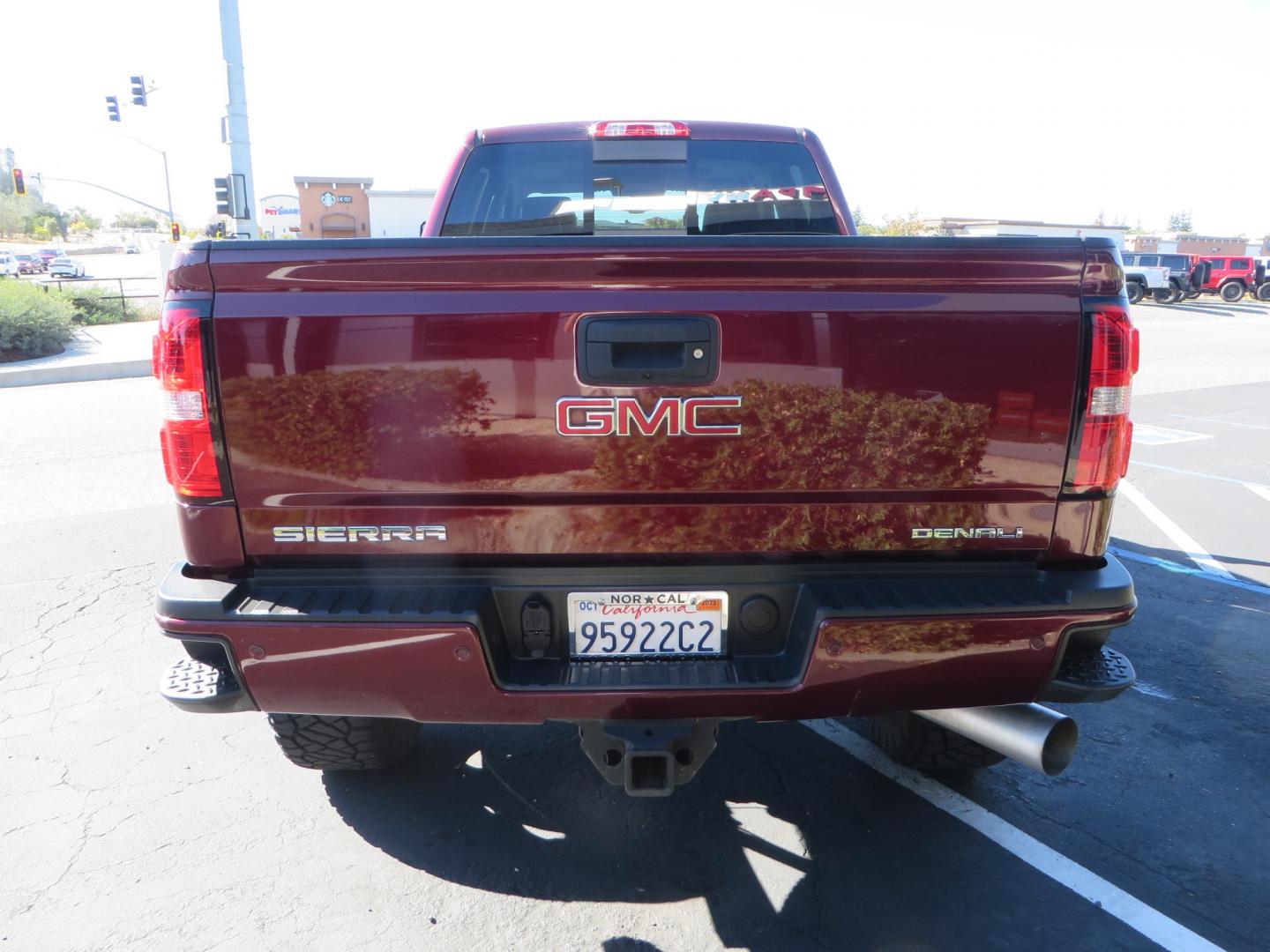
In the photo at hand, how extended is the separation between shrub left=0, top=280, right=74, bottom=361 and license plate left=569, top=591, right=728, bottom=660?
1764 cm

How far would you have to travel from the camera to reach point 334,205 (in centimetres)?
3528

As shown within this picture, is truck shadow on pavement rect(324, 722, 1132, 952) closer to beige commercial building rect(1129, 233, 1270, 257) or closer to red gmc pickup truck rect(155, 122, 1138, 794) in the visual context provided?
red gmc pickup truck rect(155, 122, 1138, 794)

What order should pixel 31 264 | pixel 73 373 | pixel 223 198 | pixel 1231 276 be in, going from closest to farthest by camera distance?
pixel 73 373
pixel 223 198
pixel 1231 276
pixel 31 264

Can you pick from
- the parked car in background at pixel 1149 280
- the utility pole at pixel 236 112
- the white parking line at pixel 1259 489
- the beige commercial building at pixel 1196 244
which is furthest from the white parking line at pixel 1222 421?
the beige commercial building at pixel 1196 244

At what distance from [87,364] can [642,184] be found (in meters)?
14.1

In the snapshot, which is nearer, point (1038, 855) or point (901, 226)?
point (1038, 855)

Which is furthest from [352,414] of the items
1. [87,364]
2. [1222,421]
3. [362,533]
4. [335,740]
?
[87,364]

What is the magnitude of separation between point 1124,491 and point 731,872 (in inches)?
237

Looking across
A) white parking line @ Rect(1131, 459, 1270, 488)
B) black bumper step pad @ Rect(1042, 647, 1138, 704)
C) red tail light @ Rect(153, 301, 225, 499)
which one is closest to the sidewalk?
red tail light @ Rect(153, 301, 225, 499)

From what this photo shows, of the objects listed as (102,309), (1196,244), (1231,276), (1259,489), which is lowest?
(1259,489)

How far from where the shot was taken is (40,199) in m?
109

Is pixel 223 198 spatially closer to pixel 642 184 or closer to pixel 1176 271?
pixel 642 184

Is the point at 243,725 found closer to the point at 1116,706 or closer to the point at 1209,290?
the point at 1116,706

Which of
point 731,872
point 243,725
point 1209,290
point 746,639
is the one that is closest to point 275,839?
point 243,725
